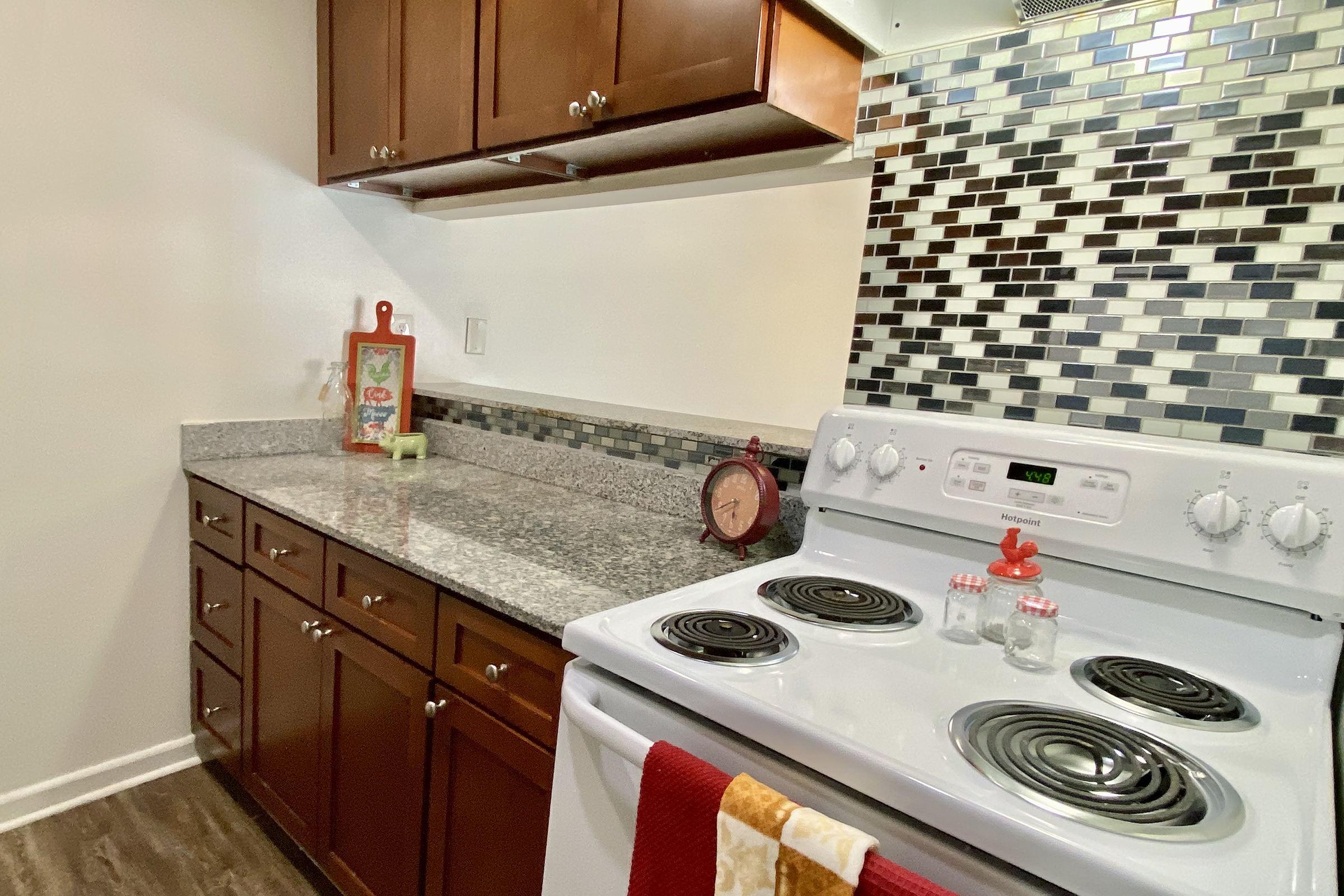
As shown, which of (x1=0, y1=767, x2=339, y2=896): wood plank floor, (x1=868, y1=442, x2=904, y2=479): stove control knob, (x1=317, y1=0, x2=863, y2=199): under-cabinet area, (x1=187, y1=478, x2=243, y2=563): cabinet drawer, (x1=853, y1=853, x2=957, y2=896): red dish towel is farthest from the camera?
(x1=187, y1=478, x2=243, y2=563): cabinet drawer

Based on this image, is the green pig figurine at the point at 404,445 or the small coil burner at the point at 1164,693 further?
the green pig figurine at the point at 404,445

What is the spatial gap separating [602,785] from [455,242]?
2.01 m

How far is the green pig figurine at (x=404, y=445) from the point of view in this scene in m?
2.11

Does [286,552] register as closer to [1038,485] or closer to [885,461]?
[885,461]

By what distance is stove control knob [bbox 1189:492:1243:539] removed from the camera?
0.87 metres

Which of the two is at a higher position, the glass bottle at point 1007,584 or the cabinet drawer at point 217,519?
the glass bottle at point 1007,584

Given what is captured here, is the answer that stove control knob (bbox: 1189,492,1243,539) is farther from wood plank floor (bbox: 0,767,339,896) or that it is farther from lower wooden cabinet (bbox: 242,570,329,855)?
wood plank floor (bbox: 0,767,339,896)

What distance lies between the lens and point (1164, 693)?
802 millimetres

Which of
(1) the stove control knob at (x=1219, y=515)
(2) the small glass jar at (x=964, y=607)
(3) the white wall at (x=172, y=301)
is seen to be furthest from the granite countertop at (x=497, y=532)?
(1) the stove control knob at (x=1219, y=515)

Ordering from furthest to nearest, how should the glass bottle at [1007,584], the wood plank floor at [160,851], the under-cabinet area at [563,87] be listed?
the wood plank floor at [160,851] < the under-cabinet area at [563,87] < the glass bottle at [1007,584]

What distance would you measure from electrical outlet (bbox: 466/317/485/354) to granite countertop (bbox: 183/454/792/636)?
57cm

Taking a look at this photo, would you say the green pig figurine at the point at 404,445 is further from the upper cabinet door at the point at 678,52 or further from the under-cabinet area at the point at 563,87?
the upper cabinet door at the point at 678,52

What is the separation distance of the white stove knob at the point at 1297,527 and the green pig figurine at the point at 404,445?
1.93 m

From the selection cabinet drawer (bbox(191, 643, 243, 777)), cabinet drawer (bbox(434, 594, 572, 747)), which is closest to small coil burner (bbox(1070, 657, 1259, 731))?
cabinet drawer (bbox(434, 594, 572, 747))
